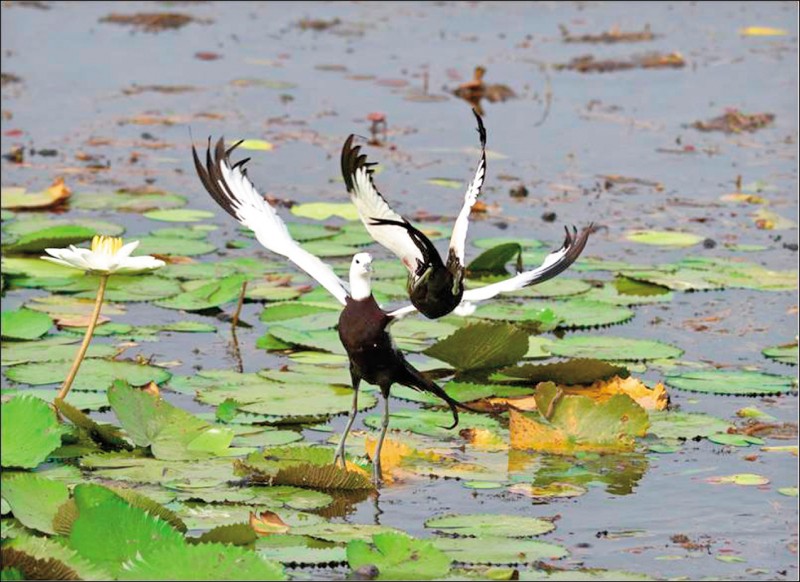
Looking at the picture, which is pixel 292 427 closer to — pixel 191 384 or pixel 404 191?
pixel 191 384

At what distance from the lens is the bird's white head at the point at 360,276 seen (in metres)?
5.23

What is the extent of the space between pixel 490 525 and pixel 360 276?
3.09ft

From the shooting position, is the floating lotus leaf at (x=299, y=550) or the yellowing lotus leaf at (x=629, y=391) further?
the yellowing lotus leaf at (x=629, y=391)

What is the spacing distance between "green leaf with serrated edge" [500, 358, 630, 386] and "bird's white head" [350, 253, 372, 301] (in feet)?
4.82

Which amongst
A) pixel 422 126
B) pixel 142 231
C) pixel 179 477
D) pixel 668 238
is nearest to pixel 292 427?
pixel 179 477

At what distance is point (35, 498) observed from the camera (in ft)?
15.3

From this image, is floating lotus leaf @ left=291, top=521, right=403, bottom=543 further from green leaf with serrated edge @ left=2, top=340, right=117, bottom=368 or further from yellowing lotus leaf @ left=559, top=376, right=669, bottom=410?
green leaf with serrated edge @ left=2, top=340, right=117, bottom=368

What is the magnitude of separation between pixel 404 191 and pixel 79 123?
3.00 meters

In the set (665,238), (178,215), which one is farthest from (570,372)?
(178,215)

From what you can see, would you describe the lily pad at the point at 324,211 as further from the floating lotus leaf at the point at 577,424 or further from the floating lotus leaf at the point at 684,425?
the floating lotus leaf at the point at 577,424

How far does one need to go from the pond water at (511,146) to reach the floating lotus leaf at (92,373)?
0.09 metres

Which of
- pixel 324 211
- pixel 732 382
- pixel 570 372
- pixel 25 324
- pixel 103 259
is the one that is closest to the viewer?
Answer: pixel 103 259

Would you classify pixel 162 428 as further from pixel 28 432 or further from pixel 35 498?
pixel 35 498

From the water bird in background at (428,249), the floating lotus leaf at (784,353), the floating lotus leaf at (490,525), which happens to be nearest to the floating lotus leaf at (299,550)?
the floating lotus leaf at (490,525)
